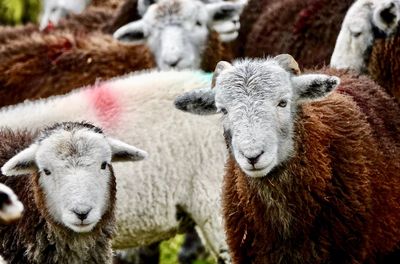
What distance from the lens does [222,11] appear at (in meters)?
10.4

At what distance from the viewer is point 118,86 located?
8.27 metres

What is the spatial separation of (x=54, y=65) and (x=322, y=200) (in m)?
3.77

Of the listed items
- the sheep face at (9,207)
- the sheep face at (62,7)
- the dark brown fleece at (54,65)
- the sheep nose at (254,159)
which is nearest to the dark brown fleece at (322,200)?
the sheep nose at (254,159)

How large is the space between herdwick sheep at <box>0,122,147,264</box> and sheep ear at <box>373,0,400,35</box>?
2.63 metres

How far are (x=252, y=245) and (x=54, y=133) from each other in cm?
131

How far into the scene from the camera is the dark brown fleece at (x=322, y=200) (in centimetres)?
634

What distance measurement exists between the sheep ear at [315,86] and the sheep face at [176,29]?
352cm

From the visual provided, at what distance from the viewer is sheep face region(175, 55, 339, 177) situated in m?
5.96

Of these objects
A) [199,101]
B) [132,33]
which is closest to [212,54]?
[132,33]

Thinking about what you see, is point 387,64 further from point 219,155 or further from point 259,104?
point 259,104

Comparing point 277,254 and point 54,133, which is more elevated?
point 54,133

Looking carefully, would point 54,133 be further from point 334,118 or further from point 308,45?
point 308,45

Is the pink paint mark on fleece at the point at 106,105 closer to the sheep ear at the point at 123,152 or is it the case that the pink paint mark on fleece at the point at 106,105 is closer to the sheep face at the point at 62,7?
the sheep ear at the point at 123,152

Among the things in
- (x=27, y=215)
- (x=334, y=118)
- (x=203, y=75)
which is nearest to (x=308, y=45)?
(x=203, y=75)
